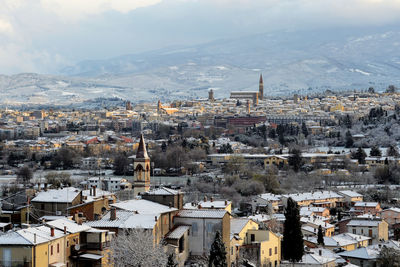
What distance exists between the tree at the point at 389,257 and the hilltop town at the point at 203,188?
0.12 feet

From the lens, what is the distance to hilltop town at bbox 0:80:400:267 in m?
19.1

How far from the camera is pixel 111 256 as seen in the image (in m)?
18.7

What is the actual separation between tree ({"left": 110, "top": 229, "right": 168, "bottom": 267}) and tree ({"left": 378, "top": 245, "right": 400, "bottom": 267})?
25.9 feet

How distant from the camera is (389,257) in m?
24.8

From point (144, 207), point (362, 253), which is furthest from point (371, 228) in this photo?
point (144, 207)

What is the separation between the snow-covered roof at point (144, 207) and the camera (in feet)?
69.1

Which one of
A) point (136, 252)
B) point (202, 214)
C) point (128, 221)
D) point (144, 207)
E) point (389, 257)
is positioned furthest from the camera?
point (389, 257)

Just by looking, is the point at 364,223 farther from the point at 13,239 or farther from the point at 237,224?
the point at 13,239

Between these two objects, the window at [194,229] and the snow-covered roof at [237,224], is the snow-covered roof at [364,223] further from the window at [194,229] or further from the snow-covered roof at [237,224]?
the window at [194,229]

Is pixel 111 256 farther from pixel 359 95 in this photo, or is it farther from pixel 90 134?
pixel 359 95

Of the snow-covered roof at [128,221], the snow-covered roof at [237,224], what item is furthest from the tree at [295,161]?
the snow-covered roof at [128,221]

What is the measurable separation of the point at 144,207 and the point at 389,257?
7078mm

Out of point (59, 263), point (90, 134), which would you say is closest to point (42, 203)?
point (59, 263)

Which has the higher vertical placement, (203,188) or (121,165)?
(121,165)
